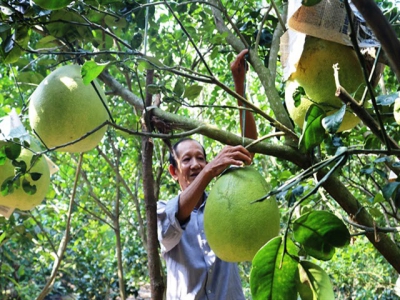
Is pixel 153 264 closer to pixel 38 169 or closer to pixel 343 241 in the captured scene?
pixel 38 169

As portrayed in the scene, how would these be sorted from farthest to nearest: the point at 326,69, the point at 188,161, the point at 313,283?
1. the point at 188,161
2. the point at 326,69
3. the point at 313,283

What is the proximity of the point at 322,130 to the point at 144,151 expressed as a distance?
34.6 inches

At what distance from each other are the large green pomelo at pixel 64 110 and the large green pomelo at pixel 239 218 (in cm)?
40

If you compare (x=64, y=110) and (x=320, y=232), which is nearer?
(x=320, y=232)

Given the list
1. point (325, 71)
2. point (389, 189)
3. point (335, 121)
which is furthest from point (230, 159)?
point (335, 121)

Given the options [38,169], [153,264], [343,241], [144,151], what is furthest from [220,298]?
[343,241]

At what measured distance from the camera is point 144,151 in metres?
1.45

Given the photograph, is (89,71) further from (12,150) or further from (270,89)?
(270,89)

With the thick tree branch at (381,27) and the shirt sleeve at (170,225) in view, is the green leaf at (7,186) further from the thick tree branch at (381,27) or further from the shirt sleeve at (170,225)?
the thick tree branch at (381,27)

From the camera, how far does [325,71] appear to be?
3.08 feet

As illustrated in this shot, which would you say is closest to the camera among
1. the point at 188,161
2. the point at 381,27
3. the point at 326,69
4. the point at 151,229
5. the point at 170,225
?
the point at 381,27

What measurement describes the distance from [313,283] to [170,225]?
44.7 inches

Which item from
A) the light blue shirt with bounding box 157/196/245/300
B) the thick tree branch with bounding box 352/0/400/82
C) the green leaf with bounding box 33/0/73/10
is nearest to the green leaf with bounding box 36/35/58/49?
the green leaf with bounding box 33/0/73/10

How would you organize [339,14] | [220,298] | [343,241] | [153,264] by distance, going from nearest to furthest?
1. [343,241]
2. [339,14]
3. [153,264]
4. [220,298]
